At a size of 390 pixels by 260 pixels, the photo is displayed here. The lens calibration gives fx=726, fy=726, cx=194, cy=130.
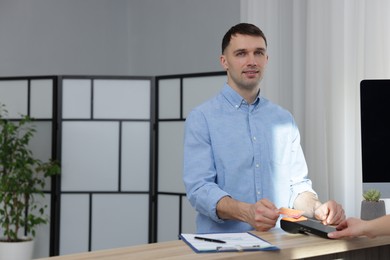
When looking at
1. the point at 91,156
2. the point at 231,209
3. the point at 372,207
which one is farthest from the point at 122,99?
→ the point at 231,209

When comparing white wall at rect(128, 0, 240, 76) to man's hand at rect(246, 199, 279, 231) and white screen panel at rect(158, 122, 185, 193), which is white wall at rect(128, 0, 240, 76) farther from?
man's hand at rect(246, 199, 279, 231)

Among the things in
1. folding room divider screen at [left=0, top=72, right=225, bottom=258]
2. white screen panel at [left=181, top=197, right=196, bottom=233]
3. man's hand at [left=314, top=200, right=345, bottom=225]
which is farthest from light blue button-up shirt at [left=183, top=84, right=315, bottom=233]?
folding room divider screen at [left=0, top=72, right=225, bottom=258]

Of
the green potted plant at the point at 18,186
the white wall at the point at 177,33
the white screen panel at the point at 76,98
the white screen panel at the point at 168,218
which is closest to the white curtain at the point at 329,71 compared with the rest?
the white screen panel at the point at 168,218

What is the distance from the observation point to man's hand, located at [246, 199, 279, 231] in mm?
2166

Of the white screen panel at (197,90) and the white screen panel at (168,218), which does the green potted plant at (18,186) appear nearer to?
the white screen panel at (168,218)

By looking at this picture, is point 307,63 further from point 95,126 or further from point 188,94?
point 95,126

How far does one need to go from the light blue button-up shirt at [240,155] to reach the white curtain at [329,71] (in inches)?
66.7

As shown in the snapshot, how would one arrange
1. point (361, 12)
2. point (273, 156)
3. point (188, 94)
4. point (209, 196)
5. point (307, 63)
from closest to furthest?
point (209, 196), point (273, 156), point (361, 12), point (307, 63), point (188, 94)

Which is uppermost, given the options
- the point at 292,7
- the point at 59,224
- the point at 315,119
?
the point at 292,7

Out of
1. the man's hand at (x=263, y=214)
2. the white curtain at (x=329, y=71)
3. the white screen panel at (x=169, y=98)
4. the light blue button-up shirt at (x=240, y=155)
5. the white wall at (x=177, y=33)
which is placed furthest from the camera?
the white wall at (x=177, y=33)

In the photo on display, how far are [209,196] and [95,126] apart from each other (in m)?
3.37

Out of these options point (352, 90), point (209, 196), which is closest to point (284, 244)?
point (209, 196)

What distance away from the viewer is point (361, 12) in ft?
13.8

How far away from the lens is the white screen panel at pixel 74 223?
5574mm
